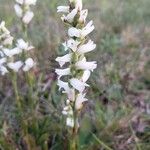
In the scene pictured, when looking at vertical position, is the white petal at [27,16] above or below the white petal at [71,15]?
above

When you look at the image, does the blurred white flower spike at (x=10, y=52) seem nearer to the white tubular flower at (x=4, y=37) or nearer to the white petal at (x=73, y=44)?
the white tubular flower at (x=4, y=37)

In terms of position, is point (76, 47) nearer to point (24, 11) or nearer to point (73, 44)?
point (73, 44)

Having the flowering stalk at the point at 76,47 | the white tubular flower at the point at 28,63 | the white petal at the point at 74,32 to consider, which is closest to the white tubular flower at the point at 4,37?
the white tubular flower at the point at 28,63

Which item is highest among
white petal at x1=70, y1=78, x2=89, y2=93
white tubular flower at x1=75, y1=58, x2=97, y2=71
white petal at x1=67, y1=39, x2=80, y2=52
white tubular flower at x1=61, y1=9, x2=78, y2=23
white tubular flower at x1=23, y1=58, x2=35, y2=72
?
white tubular flower at x1=61, y1=9, x2=78, y2=23

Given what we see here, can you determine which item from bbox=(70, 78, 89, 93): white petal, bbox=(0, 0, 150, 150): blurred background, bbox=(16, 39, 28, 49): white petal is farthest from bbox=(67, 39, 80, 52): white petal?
bbox=(16, 39, 28, 49): white petal

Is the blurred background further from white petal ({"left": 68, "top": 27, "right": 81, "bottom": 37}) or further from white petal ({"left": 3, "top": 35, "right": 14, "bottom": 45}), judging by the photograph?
white petal ({"left": 68, "top": 27, "right": 81, "bottom": 37})

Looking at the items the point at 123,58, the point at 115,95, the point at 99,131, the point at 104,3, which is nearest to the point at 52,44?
the point at 123,58

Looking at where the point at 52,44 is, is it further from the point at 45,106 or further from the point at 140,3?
the point at 140,3

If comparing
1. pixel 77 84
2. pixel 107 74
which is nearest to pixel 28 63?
pixel 77 84
